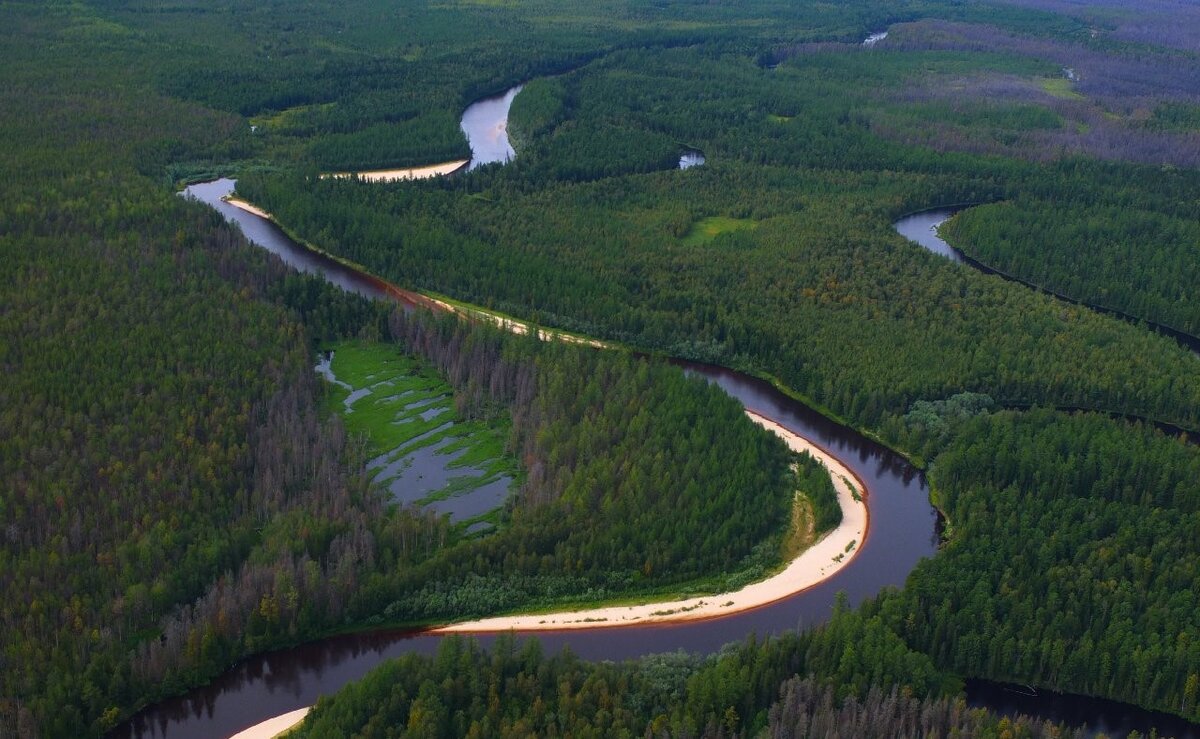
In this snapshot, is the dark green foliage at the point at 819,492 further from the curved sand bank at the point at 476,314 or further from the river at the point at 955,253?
the river at the point at 955,253

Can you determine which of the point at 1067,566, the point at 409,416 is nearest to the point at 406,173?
the point at 409,416

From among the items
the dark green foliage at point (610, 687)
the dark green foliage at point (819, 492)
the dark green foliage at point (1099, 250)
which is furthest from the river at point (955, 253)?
the dark green foliage at point (610, 687)

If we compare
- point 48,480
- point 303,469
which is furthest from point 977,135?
point 48,480

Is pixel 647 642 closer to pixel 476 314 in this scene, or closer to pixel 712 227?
pixel 476 314

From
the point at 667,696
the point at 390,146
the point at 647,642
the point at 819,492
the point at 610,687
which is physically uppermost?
the point at 390,146

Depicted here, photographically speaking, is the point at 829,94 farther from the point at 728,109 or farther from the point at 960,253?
the point at 960,253

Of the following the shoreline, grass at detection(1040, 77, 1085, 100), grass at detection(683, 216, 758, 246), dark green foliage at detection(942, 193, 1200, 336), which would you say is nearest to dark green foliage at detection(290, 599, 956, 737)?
the shoreline

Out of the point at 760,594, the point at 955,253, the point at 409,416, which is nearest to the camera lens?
the point at 760,594
